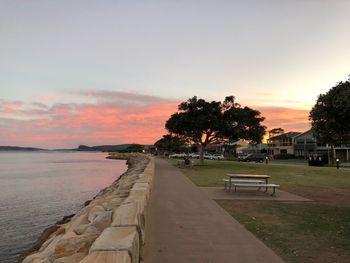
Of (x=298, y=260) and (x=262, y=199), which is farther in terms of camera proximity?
(x=262, y=199)

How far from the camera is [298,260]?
6965 millimetres

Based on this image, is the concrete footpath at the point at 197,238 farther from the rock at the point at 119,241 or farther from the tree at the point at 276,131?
Answer: the tree at the point at 276,131

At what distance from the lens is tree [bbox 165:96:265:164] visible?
4181 cm

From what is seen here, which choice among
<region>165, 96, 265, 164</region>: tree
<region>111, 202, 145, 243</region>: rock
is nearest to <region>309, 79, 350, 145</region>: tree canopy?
<region>111, 202, 145, 243</region>: rock

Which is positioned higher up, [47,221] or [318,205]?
[318,205]

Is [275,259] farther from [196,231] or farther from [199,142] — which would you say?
[199,142]

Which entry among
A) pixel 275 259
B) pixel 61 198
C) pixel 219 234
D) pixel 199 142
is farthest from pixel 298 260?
pixel 199 142

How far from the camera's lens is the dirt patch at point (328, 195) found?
1455cm

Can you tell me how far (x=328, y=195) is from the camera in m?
16.8

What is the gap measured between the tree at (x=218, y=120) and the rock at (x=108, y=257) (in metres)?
36.4

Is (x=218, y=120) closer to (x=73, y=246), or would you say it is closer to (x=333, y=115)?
(x=333, y=115)

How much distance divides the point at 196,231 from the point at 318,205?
6296 millimetres

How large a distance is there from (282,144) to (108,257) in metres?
108

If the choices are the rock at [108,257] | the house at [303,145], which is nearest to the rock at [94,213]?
the rock at [108,257]
